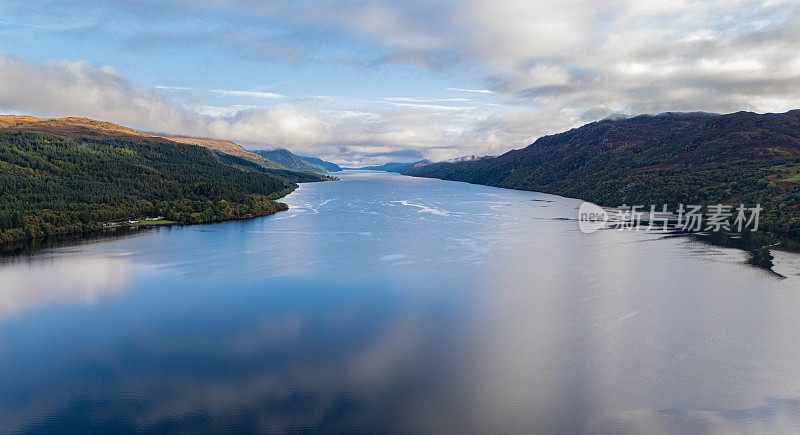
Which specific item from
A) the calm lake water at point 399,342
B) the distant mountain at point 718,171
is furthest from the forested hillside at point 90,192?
the distant mountain at point 718,171

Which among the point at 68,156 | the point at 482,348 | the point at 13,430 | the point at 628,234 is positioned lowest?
the point at 13,430

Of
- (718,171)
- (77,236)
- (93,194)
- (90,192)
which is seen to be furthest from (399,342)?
(718,171)

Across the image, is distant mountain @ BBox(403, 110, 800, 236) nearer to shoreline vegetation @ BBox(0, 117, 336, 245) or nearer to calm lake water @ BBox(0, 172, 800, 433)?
calm lake water @ BBox(0, 172, 800, 433)

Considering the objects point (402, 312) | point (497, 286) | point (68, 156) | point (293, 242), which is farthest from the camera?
point (68, 156)

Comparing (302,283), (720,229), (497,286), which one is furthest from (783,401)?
(720,229)

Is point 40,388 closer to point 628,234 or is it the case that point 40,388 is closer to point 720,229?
point 628,234
